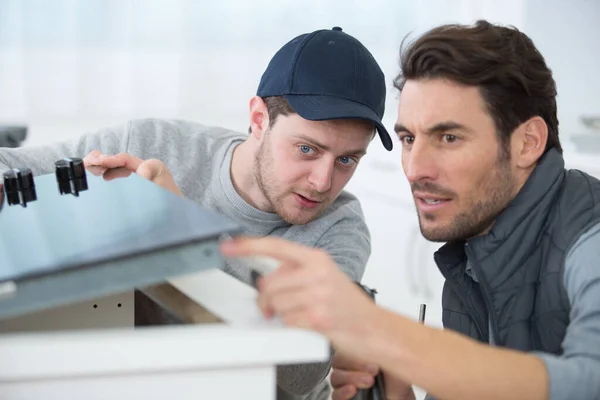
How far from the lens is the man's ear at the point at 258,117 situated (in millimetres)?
1820

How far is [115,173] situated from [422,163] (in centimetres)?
50

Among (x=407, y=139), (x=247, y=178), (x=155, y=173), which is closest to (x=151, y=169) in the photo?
(x=155, y=173)

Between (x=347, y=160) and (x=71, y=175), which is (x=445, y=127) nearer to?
(x=347, y=160)

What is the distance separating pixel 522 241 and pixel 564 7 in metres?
2.08

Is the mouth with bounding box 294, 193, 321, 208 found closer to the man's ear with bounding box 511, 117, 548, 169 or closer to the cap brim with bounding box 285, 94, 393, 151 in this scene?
the cap brim with bounding box 285, 94, 393, 151

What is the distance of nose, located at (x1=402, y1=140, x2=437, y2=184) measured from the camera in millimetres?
1325

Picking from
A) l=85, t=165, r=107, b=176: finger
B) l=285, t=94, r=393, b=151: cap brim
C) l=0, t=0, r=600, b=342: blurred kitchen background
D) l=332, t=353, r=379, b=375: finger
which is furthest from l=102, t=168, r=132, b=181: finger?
l=0, t=0, r=600, b=342: blurred kitchen background

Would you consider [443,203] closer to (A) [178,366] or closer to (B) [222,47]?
(A) [178,366]

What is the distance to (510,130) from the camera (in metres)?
1.35

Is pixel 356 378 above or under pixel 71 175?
under

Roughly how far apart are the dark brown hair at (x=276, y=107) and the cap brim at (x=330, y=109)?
2.2 inches

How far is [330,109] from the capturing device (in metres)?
1.60

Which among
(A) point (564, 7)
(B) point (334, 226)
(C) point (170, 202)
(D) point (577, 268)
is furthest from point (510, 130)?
(A) point (564, 7)

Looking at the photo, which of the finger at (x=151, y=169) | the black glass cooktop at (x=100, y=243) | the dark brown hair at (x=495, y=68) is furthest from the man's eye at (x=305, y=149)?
the black glass cooktop at (x=100, y=243)
